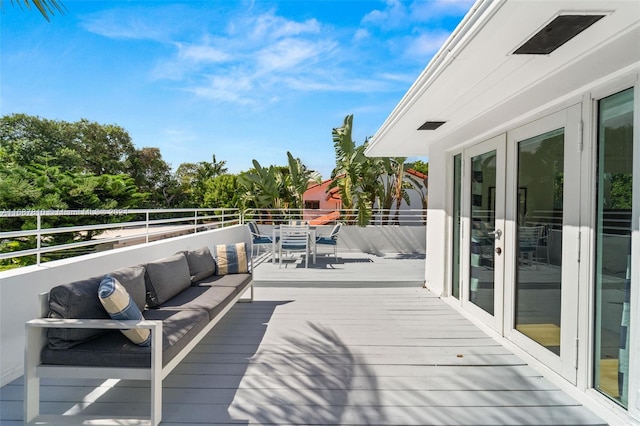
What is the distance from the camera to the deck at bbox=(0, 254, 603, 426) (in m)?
2.44

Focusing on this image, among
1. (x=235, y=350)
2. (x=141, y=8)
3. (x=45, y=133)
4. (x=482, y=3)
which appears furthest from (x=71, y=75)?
(x=482, y=3)

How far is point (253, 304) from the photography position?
17.5ft

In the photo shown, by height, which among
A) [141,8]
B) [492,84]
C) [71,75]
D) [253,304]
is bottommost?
[253,304]

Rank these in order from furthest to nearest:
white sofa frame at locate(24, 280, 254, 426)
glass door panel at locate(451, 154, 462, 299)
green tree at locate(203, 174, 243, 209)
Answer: green tree at locate(203, 174, 243, 209) < glass door panel at locate(451, 154, 462, 299) < white sofa frame at locate(24, 280, 254, 426)

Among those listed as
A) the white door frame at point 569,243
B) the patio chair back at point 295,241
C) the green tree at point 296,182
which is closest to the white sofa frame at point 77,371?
the white door frame at point 569,243

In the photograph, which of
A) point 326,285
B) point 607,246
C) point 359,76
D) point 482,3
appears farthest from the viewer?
point 359,76

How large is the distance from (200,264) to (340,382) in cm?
268

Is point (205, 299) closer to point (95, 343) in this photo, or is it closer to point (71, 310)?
point (95, 343)

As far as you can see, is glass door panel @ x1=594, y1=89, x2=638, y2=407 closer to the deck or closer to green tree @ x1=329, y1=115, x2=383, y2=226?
the deck

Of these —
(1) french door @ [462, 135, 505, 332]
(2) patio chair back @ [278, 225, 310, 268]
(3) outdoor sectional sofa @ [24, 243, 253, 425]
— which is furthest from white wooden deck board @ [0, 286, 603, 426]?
(2) patio chair back @ [278, 225, 310, 268]

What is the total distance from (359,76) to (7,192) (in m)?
14.1

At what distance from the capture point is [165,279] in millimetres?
3732

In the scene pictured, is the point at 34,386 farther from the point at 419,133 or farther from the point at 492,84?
the point at 419,133

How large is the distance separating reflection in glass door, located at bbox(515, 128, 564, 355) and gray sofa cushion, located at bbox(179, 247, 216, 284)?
377 cm
